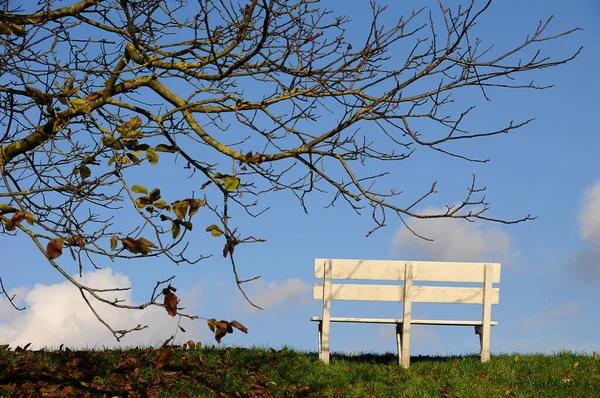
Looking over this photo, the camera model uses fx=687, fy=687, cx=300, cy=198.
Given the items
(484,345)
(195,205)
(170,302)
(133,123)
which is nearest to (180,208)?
(195,205)

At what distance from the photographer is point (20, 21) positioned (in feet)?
21.1

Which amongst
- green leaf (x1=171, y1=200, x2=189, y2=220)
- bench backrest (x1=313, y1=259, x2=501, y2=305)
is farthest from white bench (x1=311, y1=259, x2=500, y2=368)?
green leaf (x1=171, y1=200, x2=189, y2=220)

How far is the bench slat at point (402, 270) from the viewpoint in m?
10.9

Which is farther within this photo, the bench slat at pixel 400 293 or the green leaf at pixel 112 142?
the bench slat at pixel 400 293

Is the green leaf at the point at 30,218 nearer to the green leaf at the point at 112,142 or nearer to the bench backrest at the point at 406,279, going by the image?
the green leaf at the point at 112,142

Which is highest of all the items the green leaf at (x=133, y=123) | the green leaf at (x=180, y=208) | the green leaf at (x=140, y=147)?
the green leaf at (x=133, y=123)

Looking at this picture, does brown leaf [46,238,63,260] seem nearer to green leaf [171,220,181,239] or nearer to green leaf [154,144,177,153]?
green leaf [171,220,181,239]

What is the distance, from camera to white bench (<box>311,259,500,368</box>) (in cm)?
1082

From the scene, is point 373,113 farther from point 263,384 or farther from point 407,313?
point 407,313

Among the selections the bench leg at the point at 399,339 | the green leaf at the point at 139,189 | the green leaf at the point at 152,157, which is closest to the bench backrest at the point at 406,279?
the bench leg at the point at 399,339

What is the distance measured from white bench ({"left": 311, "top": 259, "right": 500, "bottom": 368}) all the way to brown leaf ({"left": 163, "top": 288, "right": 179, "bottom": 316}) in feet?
19.8

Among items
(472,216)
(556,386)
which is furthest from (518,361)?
(472,216)

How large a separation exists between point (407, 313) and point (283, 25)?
18.5 feet

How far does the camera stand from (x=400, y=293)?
36.0 feet
